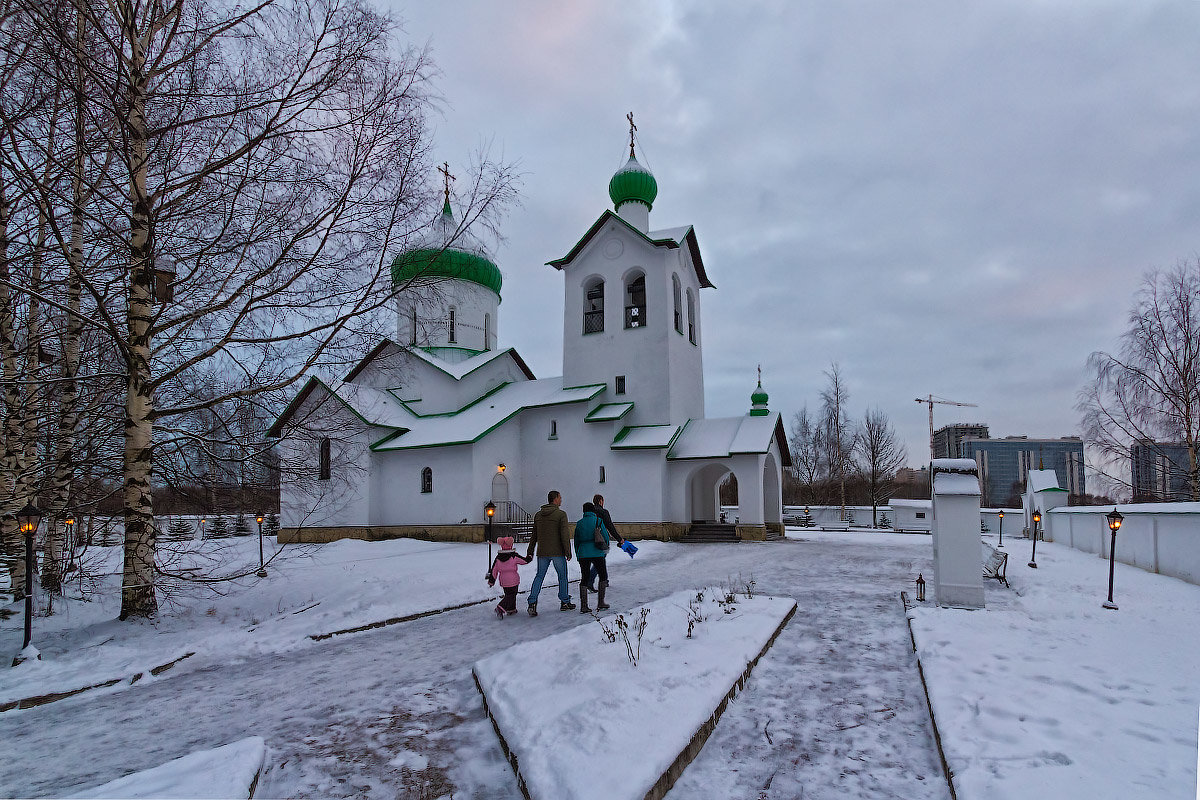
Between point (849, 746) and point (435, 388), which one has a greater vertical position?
point (435, 388)

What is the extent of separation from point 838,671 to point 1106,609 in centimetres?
517

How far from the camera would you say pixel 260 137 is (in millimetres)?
7336

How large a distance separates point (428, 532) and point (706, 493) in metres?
12.0

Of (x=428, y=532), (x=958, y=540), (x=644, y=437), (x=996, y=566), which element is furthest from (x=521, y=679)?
(x=428, y=532)

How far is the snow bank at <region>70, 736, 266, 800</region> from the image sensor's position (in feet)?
A: 10.6

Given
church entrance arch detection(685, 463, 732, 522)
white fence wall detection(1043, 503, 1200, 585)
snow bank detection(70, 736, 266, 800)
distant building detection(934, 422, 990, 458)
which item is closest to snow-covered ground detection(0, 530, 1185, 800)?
snow bank detection(70, 736, 266, 800)

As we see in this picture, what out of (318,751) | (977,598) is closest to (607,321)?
(977,598)

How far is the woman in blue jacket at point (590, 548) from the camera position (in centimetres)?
880

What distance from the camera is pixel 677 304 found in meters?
27.1

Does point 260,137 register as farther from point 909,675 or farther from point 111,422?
point 909,675

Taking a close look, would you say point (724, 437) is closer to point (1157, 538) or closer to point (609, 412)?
point (609, 412)

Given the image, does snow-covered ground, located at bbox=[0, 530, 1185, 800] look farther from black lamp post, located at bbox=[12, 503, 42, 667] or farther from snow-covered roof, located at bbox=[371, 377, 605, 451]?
snow-covered roof, located at bbox=[371, 377, 605, 451]

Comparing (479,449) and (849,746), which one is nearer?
(849,746)

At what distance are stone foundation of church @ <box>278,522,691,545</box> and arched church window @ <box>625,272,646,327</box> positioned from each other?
27.8 ft
